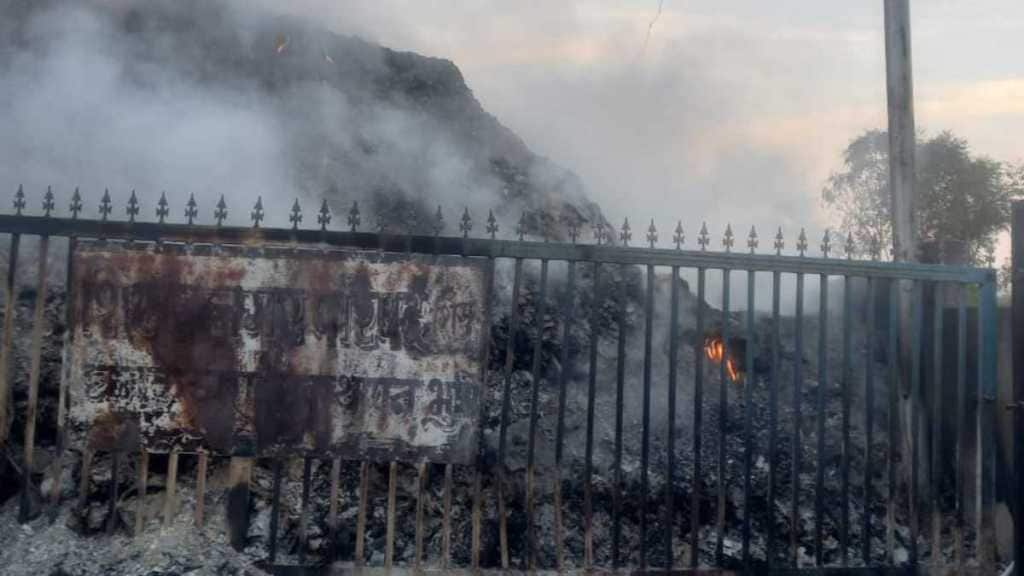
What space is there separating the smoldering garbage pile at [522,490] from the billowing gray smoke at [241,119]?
2.44 metres

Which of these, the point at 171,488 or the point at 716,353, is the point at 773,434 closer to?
the point at 171,488

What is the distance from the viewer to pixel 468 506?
24.0 ft

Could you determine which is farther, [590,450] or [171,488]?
[590,450]

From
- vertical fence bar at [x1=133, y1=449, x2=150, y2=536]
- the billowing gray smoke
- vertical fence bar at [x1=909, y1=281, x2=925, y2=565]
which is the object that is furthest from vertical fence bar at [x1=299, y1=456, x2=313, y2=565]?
the billowing gray smoke

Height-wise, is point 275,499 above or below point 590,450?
below

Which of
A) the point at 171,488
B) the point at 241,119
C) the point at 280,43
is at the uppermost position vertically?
the point at 280,43

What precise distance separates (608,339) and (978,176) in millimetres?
14510

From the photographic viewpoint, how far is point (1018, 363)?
4.60 m

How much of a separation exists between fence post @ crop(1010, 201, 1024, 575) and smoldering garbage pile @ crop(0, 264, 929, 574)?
4.85ft

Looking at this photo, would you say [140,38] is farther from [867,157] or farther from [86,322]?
[867,157]

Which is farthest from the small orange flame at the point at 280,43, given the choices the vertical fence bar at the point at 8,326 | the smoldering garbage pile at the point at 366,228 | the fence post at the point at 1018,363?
the fence post at the point at 1018,363

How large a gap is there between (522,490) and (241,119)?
6.38 meters

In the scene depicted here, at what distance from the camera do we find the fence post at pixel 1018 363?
4594mm

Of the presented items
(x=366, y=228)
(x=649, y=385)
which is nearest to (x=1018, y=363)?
(x=649, y=385)
